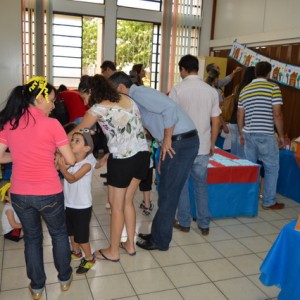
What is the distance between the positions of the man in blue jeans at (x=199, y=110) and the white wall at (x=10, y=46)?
257 centimetres

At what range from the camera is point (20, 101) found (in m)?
1.67

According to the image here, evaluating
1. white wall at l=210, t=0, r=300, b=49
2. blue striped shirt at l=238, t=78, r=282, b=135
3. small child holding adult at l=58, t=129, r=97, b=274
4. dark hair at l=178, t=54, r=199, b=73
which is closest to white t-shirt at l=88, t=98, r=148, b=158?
small child holding adult at l=58, t=129, r=97, b=274

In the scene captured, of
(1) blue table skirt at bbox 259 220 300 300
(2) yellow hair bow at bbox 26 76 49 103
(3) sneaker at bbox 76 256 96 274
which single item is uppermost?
(2) yellow hair bow at bbox 26 76 49 103

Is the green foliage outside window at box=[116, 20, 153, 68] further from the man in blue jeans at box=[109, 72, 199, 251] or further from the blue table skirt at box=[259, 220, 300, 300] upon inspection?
the blue table skirt at box=[259, 220, 300, 300]

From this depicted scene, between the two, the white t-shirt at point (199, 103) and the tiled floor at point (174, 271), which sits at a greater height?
the white t-shirt at point (199, 103)

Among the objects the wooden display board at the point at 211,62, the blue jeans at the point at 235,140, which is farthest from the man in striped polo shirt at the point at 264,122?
the wooden display board at the point at 211,62

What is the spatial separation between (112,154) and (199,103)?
903 millimetres

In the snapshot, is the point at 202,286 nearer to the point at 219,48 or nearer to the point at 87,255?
the point at 87,255

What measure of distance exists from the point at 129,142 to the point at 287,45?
3641mm

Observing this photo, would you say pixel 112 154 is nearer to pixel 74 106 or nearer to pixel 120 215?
pixel 120 215

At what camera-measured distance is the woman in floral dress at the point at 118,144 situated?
211 centimetres

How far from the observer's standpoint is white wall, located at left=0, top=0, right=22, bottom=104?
430 cm

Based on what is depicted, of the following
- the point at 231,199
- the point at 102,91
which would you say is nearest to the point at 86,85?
the point at 102,91

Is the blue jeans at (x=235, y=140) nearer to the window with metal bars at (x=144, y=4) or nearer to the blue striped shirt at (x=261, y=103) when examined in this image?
the blue striped shirt at (x=261, y=103)
